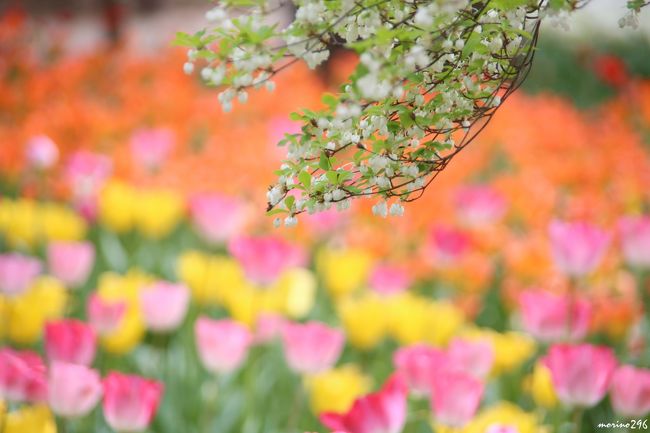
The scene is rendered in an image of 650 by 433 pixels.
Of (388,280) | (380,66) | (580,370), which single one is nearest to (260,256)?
(388,280)

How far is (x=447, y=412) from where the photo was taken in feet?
3.05

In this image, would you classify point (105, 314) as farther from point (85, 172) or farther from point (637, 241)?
point (637, 241)

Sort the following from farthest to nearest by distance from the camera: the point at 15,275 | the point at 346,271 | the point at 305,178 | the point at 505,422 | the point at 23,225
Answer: the point at 23,225 → the point at 346,271 → the point at 15,275 → the point at 505,422 → the point at 305,178

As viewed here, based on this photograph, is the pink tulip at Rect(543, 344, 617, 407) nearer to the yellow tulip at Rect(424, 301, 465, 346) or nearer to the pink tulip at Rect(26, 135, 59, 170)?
the yellow tulip at Rect(424, 301, 465, 346)

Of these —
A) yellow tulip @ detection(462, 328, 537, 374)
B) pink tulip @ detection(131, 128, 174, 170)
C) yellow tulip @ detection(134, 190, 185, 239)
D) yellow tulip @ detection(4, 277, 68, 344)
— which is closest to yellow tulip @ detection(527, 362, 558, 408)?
yellow tulip @ detection(462, 328, 537, 374)

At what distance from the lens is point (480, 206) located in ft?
7.64

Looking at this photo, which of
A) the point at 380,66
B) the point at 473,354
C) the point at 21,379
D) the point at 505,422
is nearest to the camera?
the point at 380,66

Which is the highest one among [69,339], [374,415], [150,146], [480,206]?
[150,146]

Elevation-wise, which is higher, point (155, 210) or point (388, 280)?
point (155, 210)

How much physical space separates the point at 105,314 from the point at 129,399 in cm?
43

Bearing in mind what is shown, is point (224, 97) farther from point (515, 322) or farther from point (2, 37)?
point (2, 37)

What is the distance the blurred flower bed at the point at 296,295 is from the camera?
1.04m

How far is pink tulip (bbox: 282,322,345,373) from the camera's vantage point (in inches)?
51.4

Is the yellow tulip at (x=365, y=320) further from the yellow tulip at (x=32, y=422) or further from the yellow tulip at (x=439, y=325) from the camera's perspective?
the yellow tulip at (x=32, y=422)
